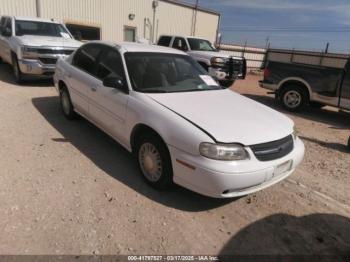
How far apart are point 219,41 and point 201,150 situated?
899 inches

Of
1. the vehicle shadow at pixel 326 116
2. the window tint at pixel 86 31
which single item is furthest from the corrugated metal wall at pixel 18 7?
the vehicle shadow at pixel 326 116

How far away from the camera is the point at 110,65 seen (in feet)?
14.9

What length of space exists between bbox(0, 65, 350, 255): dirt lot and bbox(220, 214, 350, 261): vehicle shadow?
11 mm

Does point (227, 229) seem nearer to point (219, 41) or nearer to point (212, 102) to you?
point (212, 102)

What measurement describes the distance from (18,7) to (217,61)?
10.2 meters

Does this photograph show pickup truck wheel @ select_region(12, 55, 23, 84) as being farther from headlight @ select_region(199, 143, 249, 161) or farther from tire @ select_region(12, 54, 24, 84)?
headlight @ select_region(199, 143, 249, 161)

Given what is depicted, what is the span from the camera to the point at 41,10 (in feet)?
49.2

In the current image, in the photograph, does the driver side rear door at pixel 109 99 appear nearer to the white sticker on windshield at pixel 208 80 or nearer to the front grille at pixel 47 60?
the white sticker on windshield at pixel 208 80

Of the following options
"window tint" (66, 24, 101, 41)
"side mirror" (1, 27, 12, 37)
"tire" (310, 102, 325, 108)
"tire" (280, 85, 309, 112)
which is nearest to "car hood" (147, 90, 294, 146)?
"tire" (280, 85, 309, 112)

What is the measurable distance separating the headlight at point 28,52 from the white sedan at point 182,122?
387 cm

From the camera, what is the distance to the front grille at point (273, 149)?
3178 mm

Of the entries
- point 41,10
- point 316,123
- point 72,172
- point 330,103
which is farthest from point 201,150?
point 41,10

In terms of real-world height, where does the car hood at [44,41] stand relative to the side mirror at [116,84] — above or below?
above

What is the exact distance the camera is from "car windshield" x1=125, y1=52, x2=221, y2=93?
13.5ft
